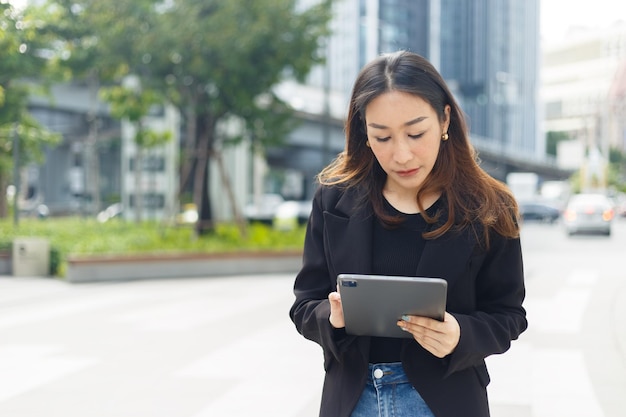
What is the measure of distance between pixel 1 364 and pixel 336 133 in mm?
39848

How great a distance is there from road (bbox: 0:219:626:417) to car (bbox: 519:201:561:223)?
107ft

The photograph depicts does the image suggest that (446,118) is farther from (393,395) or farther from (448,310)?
(393,395)

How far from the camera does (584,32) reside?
621ft

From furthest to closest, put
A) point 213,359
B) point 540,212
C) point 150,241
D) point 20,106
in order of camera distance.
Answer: point 540,212 < point 20,106 < point 150,241 < point 213,359

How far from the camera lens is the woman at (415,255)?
7.09 feet

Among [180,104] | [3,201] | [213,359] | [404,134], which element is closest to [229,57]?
[180,104]

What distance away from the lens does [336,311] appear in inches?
83.6

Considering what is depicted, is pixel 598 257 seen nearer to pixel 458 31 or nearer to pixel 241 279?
pixel 241 279

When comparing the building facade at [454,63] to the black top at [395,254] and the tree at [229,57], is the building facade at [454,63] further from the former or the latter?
the black top at [395,254]

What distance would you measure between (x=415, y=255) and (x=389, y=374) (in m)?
0.30

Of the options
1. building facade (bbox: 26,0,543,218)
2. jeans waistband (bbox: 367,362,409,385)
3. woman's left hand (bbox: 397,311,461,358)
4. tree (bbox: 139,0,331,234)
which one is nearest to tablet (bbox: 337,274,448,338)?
woman's left hand (bbox: 397,311,461,358)

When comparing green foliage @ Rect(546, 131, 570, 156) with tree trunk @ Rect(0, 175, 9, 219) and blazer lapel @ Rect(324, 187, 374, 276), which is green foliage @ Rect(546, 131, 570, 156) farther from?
blazer lapel @ Rect(324, 187, 374, 276)

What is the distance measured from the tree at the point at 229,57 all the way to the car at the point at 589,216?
13.8m

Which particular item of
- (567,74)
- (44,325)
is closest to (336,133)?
(44,325)
